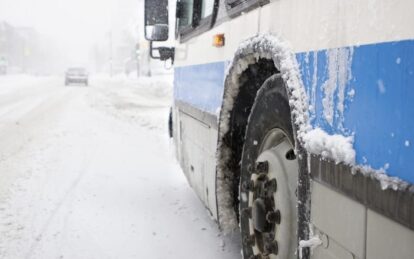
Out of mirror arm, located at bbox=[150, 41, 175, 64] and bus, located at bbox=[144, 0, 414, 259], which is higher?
mirror arm, located at bbox=[150, 41, 175, 64]

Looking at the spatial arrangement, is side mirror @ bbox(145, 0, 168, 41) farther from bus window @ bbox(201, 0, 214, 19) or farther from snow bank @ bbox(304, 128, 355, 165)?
snow bank @ bbox(304, 128, 355, 165)

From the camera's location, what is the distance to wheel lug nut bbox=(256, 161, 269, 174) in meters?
2.69

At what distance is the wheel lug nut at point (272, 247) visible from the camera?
2578 millimetres

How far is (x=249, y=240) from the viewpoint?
297 centimetres

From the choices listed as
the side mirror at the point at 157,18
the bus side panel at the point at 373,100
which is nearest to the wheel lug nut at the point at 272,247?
the bus side panel at the point at 373,100

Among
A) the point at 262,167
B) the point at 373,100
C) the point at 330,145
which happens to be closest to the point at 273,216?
the point at 262,167

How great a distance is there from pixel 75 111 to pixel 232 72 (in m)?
14.7

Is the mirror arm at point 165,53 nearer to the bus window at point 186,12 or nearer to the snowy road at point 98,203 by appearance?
the bus window at point 186,12

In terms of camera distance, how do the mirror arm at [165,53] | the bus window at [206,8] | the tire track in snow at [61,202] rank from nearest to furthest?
1. the bus window at [206,8]
2. the tire track in snow at [61,202]
3. the mirror arm at [165,53]

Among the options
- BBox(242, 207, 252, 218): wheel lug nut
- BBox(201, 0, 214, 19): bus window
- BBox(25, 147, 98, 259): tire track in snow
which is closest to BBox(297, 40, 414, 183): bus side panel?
BBox(242, 207, 252, 218): wheel lug nut

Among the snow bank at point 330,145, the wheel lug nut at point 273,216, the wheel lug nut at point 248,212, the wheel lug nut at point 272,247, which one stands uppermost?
the snow bank at point 330,145

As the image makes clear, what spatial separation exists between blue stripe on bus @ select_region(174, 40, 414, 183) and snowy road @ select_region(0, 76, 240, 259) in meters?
2.55

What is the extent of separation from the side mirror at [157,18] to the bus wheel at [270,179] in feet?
7.59

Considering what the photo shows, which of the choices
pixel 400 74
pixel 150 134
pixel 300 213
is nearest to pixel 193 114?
pixel 300 213
